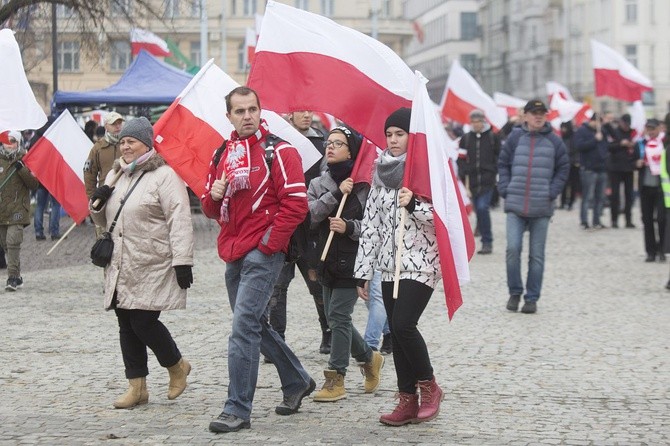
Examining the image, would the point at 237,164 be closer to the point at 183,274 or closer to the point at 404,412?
the point at 183,274

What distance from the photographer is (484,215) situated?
19.4m

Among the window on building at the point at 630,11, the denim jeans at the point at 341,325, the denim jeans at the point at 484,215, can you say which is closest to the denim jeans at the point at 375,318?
the denim jeans at the point at 341,325

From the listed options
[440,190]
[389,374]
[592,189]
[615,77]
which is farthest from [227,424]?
[615,77]

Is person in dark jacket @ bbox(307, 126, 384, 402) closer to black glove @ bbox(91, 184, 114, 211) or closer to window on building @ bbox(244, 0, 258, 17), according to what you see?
black glove @ bbox(91, 184, 114, 211)

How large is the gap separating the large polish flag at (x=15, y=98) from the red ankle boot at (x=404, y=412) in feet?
13.6

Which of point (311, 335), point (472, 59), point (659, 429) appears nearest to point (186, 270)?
point (659, 429)

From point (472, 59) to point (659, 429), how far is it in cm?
11057

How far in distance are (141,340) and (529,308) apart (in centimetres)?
549

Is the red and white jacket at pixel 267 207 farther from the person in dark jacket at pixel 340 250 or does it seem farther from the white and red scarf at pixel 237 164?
the person in dark jacket at pixel 340 250

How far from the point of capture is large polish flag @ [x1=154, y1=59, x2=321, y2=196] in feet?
28.7

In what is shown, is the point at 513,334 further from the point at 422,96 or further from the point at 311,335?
the point at 422,96

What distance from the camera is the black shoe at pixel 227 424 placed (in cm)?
743

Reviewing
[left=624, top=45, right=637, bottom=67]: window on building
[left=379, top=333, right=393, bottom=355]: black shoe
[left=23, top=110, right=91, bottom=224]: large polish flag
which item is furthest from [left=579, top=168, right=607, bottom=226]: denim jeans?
[left=624, top=45, right=637, bottom=67]: window on building

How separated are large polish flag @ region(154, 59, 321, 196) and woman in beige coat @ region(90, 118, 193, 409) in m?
0.47
